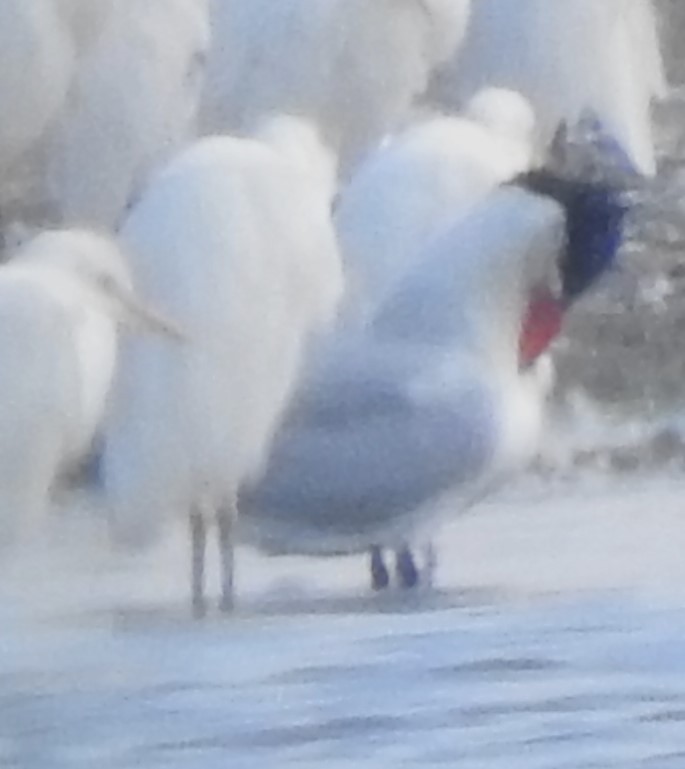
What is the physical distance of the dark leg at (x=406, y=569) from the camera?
1.38m

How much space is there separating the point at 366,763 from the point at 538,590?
0.53 feet

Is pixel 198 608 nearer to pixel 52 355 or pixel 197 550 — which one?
pixel 197 550

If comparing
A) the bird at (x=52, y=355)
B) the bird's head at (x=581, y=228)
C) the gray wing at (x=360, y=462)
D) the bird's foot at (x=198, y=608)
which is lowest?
the bird's foot at (x=198, y=608)

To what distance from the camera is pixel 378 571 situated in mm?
1387

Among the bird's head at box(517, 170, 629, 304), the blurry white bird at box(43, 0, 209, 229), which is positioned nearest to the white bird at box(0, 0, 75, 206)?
the blurry white bird at box(43, 0, 209, 229)

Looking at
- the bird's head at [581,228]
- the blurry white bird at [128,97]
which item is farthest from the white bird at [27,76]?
the bird's head at [581,228]

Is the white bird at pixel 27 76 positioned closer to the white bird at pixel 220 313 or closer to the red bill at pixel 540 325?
the white bird at pixel 220 313

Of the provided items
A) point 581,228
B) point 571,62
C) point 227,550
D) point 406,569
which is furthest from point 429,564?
point 571,62

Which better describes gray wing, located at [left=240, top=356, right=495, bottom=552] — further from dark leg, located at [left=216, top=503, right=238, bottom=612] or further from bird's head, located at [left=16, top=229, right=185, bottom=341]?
bird's head, located at [left=16, top=229, right=185, bottom=341]

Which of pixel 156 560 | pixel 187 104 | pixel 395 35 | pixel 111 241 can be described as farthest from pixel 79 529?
pixel 395 35

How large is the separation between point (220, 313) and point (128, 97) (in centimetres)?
15

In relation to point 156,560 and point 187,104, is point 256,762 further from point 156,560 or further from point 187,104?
point 187,104

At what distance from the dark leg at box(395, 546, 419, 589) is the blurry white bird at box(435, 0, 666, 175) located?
0.29 meters

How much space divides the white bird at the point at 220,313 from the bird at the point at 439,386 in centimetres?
2
